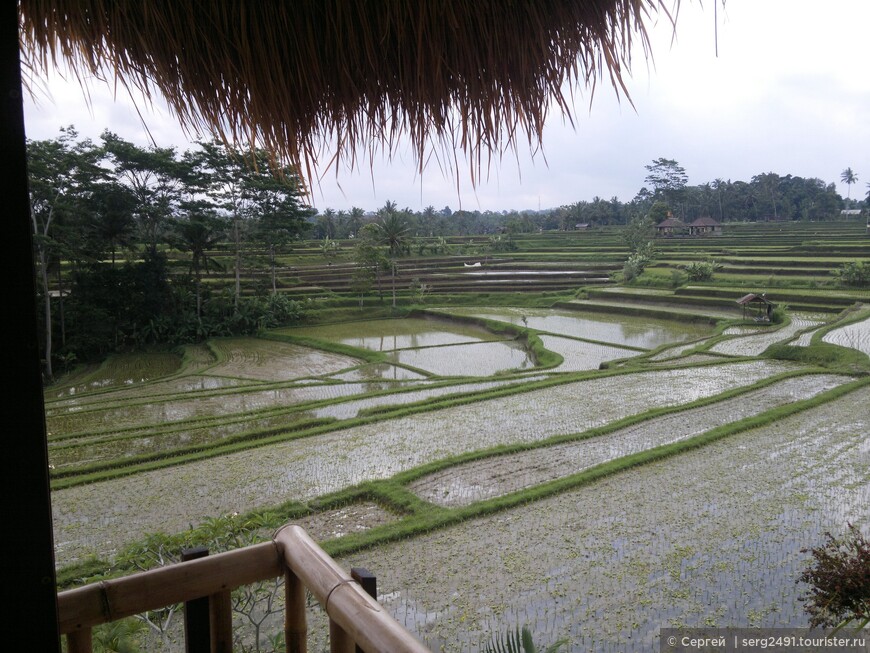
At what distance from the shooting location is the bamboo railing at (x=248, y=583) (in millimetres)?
896

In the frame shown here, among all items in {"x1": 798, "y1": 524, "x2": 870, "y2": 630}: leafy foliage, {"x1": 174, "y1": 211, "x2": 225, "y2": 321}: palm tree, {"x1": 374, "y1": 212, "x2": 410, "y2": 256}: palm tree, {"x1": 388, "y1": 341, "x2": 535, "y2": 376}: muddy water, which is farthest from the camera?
{"x1": 374, "y1": 212, "x2": 410, "y2": 256}: palm tree

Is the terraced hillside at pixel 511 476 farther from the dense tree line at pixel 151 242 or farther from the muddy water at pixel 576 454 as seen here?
the dense tree line at pixel 151 242

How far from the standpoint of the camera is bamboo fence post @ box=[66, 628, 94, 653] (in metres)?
1.01

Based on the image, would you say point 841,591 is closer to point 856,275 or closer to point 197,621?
point 197,621

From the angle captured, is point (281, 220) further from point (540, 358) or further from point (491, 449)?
point (491, 449)

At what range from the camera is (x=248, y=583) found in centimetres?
110

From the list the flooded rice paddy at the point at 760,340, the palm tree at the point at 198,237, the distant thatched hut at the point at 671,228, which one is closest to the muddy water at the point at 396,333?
the palm tree at the point at 198,237

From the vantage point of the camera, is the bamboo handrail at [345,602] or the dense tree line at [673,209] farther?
the dense tree line at [673,209]

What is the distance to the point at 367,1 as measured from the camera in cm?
91

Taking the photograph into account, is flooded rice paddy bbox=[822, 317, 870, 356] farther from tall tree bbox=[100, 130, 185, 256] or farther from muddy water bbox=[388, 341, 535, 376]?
tall tree bbox=[100, 130, 185, 256]

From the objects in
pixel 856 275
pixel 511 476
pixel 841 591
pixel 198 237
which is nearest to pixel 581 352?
pixel 511 476

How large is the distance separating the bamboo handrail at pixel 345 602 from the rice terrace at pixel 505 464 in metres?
1.35

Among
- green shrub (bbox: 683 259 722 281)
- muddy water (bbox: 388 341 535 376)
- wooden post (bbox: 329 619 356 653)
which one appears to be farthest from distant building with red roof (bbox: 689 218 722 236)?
wooden post (bbox: 329 619 356 653)

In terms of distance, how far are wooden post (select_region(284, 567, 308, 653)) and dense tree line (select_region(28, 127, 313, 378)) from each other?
41.1 ft
